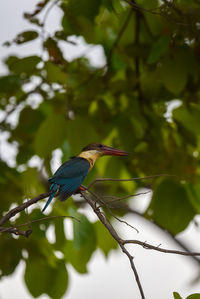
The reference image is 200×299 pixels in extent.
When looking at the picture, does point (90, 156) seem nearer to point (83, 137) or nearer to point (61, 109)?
Result: point (83, 137)

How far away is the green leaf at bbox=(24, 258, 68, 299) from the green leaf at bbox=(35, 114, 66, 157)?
0.74 metres

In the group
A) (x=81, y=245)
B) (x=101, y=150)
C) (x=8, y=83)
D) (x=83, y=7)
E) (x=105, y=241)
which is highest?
(x=83, y=7)

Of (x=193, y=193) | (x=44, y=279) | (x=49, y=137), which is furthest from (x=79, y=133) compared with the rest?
(x=44, y=279)

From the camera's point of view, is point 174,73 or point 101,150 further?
point 174,73

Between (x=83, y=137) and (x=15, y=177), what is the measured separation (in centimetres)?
68

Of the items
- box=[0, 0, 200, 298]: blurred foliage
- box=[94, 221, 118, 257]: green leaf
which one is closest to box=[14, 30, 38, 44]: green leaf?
box=[0, 0, 200, 298]: blurred foliage

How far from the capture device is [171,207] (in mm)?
3631

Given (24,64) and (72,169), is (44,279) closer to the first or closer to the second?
(72,169)

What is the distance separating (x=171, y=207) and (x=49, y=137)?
36.0 inches

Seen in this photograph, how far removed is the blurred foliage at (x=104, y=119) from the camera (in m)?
3.49

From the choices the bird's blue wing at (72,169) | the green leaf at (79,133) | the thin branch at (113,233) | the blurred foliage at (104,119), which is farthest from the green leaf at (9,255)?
the thin branch at (113,233)

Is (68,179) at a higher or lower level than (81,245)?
higher

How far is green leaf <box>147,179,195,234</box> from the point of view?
3.57 metres

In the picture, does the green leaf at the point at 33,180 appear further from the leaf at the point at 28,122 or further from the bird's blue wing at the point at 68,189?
the bird's blue wing at the point at 68,189
